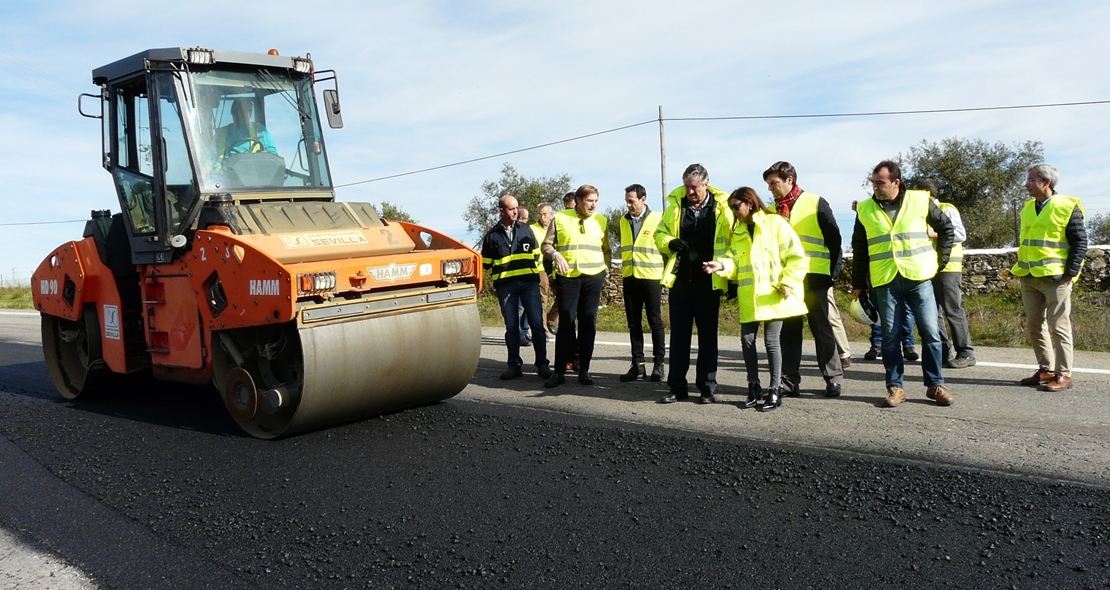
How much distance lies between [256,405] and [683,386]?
123 inches

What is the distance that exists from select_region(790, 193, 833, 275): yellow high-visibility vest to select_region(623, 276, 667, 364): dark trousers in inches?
51.4

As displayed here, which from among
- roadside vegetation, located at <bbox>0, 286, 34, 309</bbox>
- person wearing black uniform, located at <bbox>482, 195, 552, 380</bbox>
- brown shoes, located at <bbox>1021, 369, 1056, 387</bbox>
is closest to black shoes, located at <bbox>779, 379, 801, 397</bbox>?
brown shoes, located at <bbox>1021, 369, 1056, 387</bbox>

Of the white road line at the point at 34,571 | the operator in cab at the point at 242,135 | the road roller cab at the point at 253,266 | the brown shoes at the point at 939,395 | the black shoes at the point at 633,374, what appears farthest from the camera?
the black shoes at the point at 633,374

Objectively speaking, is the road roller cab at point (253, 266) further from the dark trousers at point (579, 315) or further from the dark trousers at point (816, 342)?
the dark trousers at point (816, 342)

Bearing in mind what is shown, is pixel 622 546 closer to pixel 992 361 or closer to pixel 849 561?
pixel 849 561

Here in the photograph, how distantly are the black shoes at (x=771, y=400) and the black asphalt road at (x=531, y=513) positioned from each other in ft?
3.46

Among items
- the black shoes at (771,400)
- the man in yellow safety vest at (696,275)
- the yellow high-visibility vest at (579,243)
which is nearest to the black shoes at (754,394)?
Answer: the black shoes at (771,400)

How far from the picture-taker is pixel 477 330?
262 inches

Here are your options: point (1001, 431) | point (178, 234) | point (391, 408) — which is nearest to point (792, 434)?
point (1001, 431)

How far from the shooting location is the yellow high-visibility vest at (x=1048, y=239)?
6.82 m

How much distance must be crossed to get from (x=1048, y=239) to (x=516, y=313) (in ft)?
14.7

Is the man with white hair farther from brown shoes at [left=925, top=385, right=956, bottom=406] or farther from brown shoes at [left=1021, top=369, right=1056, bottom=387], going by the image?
brown shoes at [left=925, top=385, right=956, bottom=406]

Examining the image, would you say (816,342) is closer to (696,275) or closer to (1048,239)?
(696,275)

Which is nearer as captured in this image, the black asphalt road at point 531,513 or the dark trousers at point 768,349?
the black asphalt road at point 531,513
